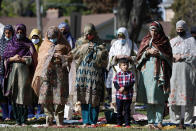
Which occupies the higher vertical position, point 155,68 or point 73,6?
point 73,6

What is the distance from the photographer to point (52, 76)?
12.4m

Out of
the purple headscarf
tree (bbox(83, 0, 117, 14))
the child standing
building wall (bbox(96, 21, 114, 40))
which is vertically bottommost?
the child standing

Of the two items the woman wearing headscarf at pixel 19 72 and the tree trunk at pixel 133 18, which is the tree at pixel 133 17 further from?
the woman wearing headscarf at pixel 19 72

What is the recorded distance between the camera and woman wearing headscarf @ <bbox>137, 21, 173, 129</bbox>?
39.0 feet

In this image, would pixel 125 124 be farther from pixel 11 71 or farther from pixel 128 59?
pixel 11 71

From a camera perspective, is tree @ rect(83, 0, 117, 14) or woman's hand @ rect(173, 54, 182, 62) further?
tree @ rect(83, 0, 117, 14)

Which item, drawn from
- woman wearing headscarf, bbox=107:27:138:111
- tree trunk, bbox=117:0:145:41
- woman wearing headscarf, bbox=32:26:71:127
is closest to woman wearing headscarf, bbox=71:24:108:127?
woman wearing headscarf, bbox=32:26:71:127

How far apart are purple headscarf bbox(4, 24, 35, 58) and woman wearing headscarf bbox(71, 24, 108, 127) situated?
0.99 m

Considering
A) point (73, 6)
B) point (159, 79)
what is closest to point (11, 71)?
point (159, 79)

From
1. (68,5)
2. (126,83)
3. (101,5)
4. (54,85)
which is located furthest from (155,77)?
(68,5)

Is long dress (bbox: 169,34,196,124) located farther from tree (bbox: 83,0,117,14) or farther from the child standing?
tree (bbox: 83,0,117,14)

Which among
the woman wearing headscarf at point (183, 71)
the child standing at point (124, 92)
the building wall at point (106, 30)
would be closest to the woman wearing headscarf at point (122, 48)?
the child standing at point (124, 92)

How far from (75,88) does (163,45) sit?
6.51 ft

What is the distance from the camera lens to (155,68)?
11922mm
